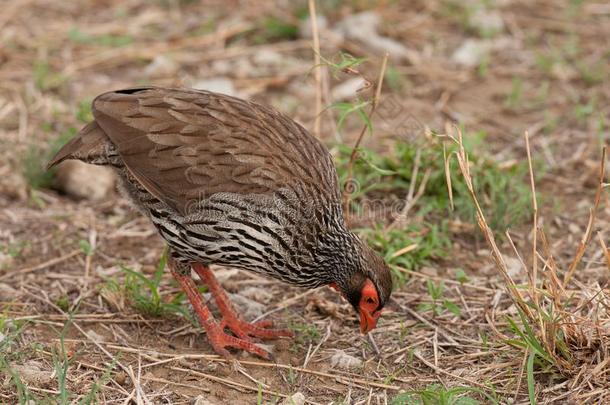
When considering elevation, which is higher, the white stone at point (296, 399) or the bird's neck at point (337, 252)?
the bird's neck at point (337, 252)

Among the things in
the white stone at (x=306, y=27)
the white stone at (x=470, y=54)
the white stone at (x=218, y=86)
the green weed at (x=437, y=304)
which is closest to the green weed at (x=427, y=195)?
the green weed at (x=437, y=304)

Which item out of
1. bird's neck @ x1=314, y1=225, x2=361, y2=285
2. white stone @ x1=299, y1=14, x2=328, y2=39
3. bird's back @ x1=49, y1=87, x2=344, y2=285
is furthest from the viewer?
white stone @ x1=299, y1=14, x2=328, y2=39

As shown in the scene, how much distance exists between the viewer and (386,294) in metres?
5.02

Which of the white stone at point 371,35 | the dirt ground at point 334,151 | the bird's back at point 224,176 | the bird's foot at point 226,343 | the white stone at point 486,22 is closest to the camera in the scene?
the dirt ground at point 334,151

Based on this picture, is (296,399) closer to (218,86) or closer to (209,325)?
(209,325)

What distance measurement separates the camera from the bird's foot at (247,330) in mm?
5391

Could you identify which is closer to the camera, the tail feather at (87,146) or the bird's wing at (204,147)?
the bird's wing at (204,147)

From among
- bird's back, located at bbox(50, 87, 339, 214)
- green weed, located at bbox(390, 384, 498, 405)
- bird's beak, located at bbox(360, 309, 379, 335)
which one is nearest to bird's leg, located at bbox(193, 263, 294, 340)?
bird's beak, located at bbox(360, 309, 379, 335)

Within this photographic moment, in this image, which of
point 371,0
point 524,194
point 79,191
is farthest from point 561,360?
point 371,0

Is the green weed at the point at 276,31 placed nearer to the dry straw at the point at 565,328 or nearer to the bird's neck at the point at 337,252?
the bird's neck at the point at 337,252

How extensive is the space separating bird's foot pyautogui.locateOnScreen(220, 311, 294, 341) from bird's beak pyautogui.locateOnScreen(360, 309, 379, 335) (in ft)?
1.62

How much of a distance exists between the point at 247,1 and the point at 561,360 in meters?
5.84

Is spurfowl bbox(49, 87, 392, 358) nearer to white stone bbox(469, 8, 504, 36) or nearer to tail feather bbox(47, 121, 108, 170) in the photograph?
tail feather bbox(47, 121, 108, 170)

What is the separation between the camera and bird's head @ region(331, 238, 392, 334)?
4.99 m
